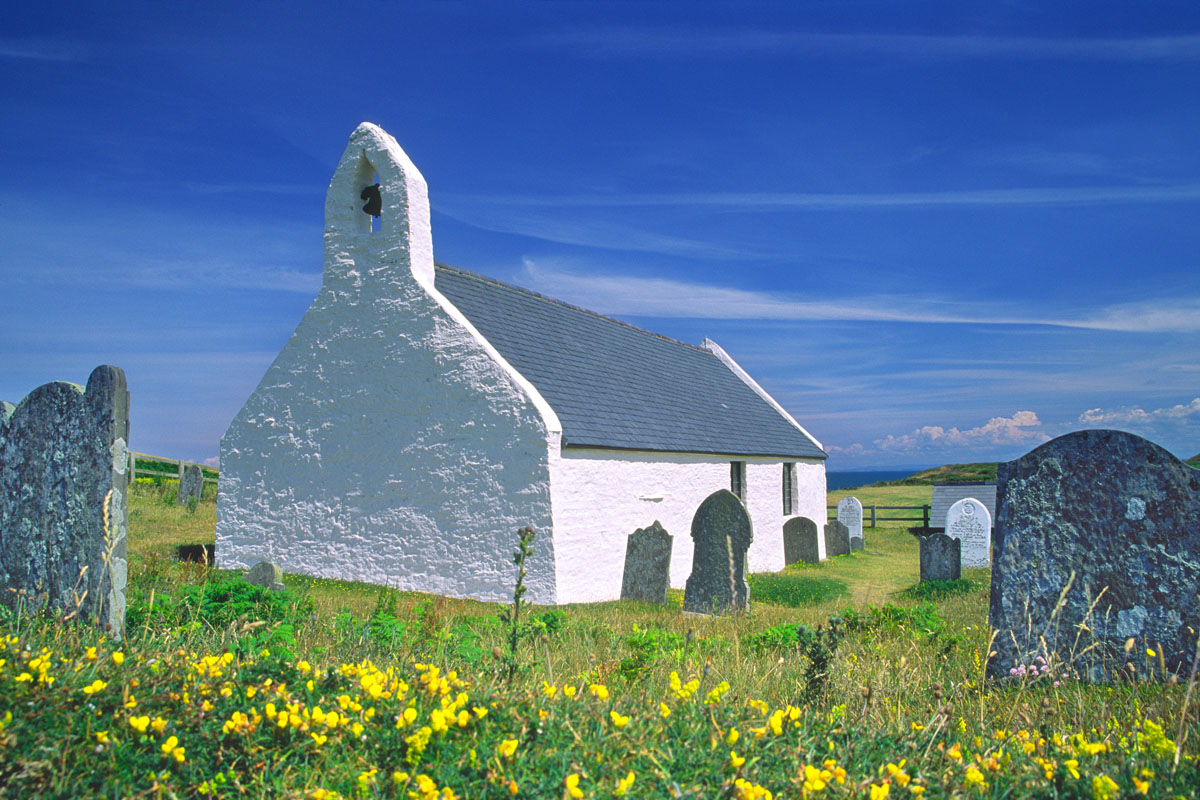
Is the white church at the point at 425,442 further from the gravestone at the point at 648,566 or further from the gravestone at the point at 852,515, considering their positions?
the gravestone at the point at 852,515

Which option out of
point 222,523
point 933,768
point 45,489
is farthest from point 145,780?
point 222,523

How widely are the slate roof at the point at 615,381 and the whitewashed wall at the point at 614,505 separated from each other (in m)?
0.32

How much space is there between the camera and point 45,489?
20.3ft

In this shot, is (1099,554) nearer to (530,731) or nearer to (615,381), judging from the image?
(530,731)

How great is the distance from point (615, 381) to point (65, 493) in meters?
11.0

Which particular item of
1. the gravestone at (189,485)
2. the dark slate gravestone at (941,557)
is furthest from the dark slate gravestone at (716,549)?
the gravestone at (189,485)

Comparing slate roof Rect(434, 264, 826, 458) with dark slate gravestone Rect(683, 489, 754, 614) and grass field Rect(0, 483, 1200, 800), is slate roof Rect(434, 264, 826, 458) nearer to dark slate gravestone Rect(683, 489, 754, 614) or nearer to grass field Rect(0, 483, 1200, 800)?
dark slate gravestone Rect(683, 489, 754, 614)

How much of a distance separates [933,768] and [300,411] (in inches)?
499

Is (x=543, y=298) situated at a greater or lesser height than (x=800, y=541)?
greater

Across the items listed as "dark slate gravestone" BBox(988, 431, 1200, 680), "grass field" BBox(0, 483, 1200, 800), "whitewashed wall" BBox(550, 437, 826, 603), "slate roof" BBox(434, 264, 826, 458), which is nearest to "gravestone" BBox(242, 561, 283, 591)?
"whitewashed wall" BBox(550, 437, 826, 603)

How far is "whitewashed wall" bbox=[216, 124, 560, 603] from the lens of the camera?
11.5 meters

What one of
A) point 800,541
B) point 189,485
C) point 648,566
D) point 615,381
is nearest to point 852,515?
point 800,541

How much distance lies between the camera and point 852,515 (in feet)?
81.6

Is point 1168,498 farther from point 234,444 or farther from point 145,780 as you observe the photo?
point 234,444
